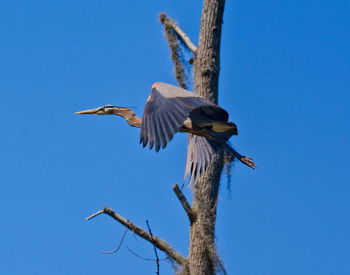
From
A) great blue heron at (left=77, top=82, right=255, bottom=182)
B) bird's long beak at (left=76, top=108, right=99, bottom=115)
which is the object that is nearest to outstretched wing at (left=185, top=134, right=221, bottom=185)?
great blue heron at (left=77, top=82, right=255, bottom=182)

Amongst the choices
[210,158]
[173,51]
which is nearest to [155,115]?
[210,158]

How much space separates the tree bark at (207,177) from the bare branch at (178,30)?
20cm

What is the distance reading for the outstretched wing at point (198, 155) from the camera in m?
7.48

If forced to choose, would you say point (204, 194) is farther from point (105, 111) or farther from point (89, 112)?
point (89, 112)

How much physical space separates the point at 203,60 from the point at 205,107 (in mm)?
1058

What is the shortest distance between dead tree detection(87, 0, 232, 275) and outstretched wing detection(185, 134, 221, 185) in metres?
0.17

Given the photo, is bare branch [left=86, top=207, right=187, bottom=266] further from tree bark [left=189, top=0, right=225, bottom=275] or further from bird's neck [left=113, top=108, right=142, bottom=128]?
bird's neck [left=113, top=108, right=142, bottom=128]

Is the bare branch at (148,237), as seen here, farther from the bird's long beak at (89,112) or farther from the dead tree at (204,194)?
the bird's long beak at (89,112)

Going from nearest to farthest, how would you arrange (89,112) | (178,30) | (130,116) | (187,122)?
(187,122), (130,116), (89,112), (178,30)

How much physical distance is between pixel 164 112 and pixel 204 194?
1.42 metres

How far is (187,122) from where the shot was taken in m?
7.23

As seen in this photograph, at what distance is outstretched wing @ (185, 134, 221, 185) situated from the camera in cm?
748

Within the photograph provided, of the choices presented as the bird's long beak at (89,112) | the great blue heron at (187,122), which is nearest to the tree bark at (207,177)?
the great blue heron at (187,122)

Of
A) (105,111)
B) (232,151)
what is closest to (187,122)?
(232,151)
